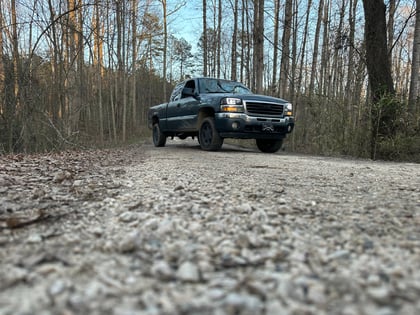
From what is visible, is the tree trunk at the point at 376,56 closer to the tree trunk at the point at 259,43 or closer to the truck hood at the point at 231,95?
the truck hood at the point at 231,95

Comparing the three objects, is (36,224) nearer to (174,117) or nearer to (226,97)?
(226,97)

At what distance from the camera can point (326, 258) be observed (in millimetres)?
1267

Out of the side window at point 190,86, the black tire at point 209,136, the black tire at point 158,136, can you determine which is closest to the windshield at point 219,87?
the side window at point 190,86

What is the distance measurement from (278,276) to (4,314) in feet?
2.72

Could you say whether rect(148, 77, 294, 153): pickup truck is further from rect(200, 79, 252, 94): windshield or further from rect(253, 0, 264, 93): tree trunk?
rect(253, 0, 264, 93): tree trunk

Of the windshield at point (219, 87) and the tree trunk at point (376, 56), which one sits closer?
the tree trunk at point (376, 56)

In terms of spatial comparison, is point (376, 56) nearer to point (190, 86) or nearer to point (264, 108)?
point (264, 108)

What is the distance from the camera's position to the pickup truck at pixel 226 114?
7.28 meters

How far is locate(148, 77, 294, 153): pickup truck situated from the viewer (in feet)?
23.9

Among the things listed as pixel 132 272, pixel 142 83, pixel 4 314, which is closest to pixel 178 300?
pixel 132 272

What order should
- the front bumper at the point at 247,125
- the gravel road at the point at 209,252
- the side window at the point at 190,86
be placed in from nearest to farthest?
1. the gravel road at the point at 209,252
2. the front bumper at the point at 247,125
3. the side window at the point at 190,86

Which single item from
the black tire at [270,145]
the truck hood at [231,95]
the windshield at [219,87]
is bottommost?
the black tire at [270,145]

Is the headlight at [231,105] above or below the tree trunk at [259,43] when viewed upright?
below

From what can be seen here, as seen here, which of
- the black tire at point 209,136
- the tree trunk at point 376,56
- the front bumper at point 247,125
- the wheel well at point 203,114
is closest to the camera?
the tree trunk at point 376,56
